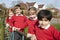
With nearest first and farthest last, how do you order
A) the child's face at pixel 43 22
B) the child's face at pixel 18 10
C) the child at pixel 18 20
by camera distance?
the child's face at pixel 43 22 → the child at pixel 18 20 → the child's face at pixel 18 10

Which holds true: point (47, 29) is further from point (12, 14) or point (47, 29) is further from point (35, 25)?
point (12, 14)

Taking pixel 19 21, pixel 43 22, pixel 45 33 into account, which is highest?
pixel 43 22

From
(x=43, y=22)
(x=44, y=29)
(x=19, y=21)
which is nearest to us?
(x=43, y=22)

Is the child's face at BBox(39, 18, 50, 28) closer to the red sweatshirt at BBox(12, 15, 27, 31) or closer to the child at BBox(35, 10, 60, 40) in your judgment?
the child at BBox(35, 10, 60, 40)

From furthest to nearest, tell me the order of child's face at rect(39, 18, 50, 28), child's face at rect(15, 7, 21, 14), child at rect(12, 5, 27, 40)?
child's face at rect(15, 7, 21, 14) → child at rect(12, 5, 27, 40) → child's face at rect(39, 18, 50, 28)

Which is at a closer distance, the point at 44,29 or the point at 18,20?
the point at 44,29

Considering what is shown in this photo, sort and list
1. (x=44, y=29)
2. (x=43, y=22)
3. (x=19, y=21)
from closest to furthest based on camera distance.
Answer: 1. (x=43, y=22)
2. (x=44, y=29)
3. (x=19, y=21)

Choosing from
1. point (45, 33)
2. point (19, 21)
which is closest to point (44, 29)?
point (45, 33)

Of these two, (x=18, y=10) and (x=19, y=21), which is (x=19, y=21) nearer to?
(x=19, y=21)

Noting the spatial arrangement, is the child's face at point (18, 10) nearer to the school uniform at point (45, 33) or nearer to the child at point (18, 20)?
the child at point (18, 20)

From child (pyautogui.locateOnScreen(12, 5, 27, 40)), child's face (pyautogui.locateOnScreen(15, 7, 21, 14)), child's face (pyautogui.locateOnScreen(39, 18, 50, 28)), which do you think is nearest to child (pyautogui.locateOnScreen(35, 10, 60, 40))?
child's face (pyautogui.locateOnScreen(39, 18, 50, 28))

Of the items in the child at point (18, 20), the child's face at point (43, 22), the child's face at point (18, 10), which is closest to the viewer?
the child's face at point (43, 22)

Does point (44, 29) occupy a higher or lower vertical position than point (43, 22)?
lower

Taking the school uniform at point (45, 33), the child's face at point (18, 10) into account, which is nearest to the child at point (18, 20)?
the child's face at point (18, 10)
